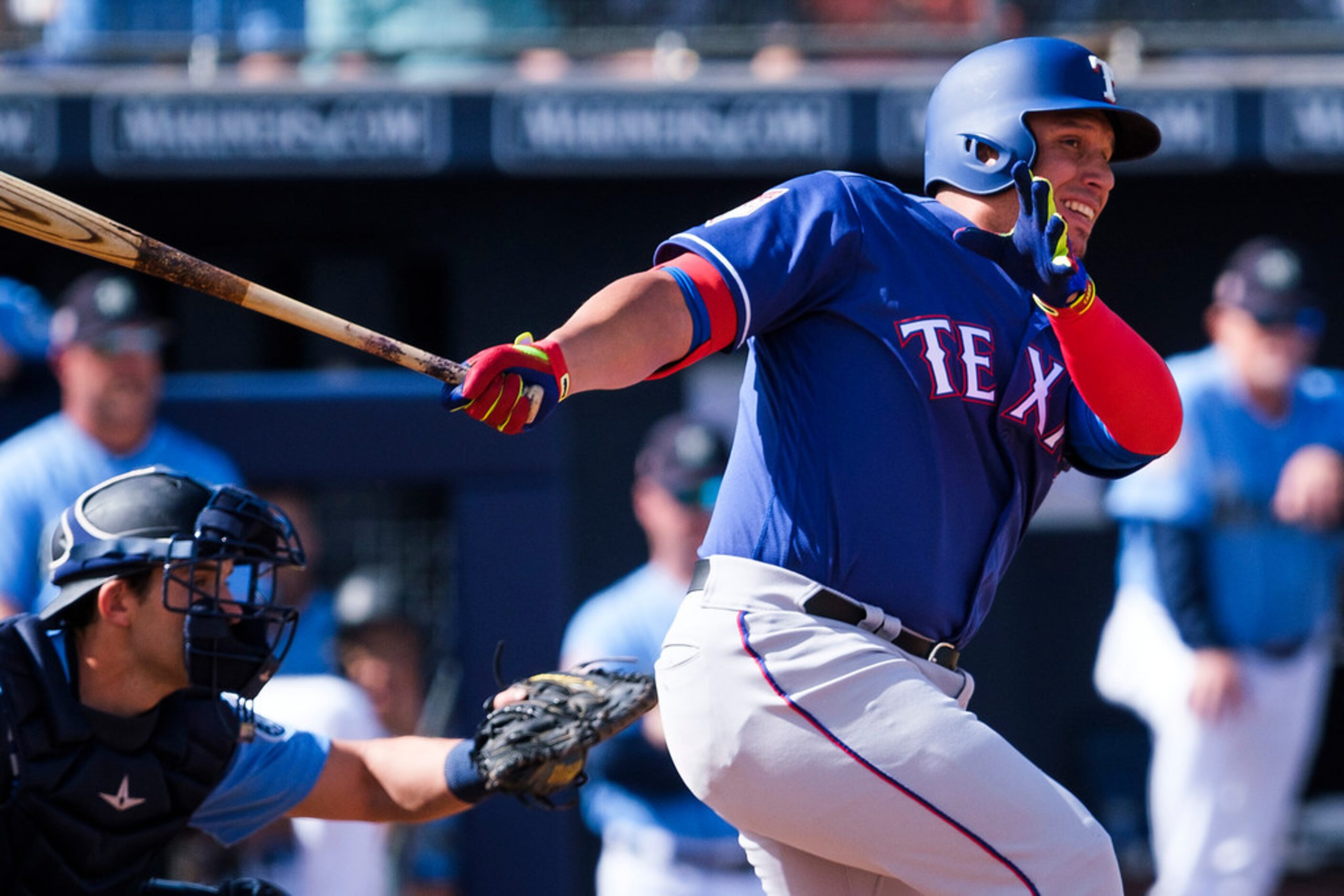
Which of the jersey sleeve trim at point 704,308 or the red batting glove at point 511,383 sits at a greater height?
the jersey sleeve trim at point 704,308

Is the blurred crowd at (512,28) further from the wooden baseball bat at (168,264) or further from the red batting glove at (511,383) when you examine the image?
the red batting glove at (511,383)

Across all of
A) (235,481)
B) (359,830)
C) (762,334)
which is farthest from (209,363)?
(762,334)

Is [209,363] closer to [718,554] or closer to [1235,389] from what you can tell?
[1235,389]

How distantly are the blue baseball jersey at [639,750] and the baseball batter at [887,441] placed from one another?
205 centimetres

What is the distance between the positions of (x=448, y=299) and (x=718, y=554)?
14.6ft

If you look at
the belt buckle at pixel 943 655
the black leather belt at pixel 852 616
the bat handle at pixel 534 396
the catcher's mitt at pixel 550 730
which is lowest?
the catcher's mitt at pixel 550 730

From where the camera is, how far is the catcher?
2500 millimetres

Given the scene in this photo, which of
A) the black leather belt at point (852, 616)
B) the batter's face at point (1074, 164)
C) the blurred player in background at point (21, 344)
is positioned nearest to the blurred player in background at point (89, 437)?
the blurred player in background at point (21, 344)

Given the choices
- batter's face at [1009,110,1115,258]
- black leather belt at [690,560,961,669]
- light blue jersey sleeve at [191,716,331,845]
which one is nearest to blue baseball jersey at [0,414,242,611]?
light blue jersey sleeve at [191,716,331,845]

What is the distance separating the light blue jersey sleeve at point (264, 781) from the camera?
8.91 feet

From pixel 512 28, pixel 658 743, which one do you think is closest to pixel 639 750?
pixel 658 743

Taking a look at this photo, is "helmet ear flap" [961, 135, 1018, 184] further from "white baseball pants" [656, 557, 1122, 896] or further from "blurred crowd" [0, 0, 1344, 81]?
"blurred crowd" [0, 0, 1344, 81]

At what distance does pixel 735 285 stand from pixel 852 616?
1.45 ft

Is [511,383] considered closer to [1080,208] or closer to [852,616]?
[852,616]
